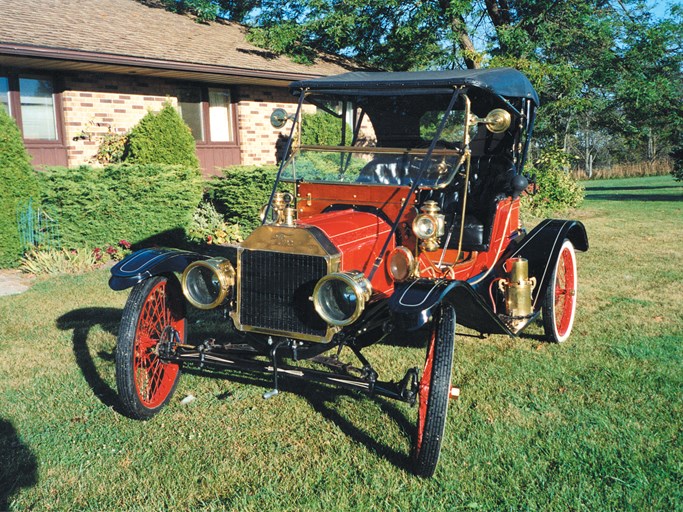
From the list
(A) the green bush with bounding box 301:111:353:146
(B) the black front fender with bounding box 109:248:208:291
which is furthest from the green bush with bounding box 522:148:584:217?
(B) the black front fender with bounding box 109:248:208:291

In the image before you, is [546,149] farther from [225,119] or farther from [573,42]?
[225,119]

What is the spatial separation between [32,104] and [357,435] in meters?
8.42

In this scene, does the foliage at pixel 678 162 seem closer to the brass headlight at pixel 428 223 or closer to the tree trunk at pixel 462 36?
the tree trunk at pixel 462 36

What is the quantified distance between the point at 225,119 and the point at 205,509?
9896 millimetres

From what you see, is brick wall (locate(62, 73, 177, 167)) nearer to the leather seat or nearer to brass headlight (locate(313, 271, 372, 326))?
the leather seat

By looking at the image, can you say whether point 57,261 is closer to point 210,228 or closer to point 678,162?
point 210,228

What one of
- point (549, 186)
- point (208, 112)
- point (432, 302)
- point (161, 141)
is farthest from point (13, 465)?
point (549, 186)

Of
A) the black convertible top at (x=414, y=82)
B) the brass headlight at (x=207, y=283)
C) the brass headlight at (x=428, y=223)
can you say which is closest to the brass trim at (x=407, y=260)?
the brass headlight at (x=428, y=223)

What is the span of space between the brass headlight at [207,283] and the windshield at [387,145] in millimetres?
1214

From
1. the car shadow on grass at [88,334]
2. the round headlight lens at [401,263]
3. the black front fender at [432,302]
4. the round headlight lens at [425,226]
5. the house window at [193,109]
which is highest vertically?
the house window at [193,109]

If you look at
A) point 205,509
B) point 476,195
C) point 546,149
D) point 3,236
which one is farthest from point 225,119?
point 205,509

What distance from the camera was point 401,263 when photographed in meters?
3.77

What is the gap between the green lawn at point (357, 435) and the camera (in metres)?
2.99

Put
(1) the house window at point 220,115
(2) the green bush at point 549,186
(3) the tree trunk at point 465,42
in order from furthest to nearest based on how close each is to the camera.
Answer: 1. (3) the tree trunk at point 465,42
2. (2) the green bush at point 549,186
3. (1) the house window at point 220,115
